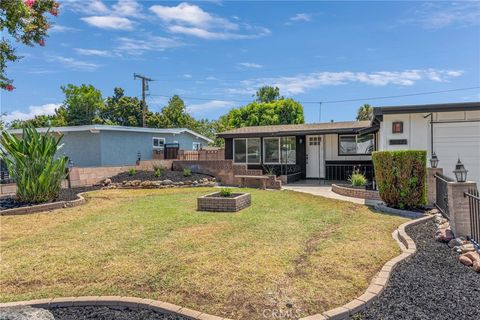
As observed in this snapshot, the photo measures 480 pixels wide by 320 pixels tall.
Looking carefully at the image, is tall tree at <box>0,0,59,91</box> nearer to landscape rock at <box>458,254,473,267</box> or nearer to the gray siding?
landscape rock at <box>458,254,473,267</box>

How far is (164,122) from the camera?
126 ft

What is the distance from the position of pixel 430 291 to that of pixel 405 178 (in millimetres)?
4882

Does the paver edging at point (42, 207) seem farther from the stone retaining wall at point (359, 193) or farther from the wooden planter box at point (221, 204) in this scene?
the stone retaining wall at point (359, 193)

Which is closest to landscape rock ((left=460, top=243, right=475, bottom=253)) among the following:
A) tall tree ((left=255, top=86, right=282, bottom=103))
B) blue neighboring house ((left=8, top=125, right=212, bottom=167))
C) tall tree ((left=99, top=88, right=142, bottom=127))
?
blue neighboring house ((left=8, top=125, right=212, bottom=167))

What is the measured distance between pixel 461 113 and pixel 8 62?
36.2 ft

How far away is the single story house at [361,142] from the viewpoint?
9.42 meters

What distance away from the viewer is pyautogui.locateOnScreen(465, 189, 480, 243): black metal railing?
4.75 metres

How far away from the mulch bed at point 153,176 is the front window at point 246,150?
11.2 feet

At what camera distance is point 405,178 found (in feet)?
25.7

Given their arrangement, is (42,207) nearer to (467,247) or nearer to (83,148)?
(467,247)

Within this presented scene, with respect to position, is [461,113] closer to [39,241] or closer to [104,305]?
[104,305]

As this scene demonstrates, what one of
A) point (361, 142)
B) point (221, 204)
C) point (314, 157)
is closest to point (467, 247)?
point (221, 204)

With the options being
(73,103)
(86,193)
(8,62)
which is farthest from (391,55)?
(73,103)

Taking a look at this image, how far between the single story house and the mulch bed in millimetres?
3786
